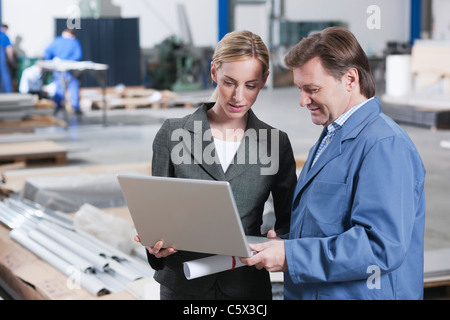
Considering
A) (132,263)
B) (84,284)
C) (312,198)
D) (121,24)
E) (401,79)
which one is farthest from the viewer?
(121,24)

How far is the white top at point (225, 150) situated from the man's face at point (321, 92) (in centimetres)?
23

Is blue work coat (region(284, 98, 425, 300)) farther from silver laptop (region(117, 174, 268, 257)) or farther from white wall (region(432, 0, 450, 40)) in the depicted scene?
white wall (region(432, 0, 450, 40))

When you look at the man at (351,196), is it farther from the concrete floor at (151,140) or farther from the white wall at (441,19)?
the white wall at (441,19)

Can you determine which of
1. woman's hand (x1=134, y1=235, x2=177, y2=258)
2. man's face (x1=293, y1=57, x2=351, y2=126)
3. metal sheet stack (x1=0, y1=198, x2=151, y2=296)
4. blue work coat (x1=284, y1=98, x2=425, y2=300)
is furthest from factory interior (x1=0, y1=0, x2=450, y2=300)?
woman's hand (x1=134, y1=235, x2=177, y2=258)

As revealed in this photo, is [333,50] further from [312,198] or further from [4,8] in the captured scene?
[4,8]

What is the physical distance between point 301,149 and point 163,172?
5577mm

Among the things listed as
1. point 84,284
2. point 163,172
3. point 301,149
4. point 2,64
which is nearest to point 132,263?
point 84,284

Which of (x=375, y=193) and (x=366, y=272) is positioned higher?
(x=375, y=193)

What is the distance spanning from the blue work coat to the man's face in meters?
0.04

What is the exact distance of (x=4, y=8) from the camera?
39.4 feet

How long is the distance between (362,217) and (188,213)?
324mm

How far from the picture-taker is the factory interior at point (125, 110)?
2.90 meters

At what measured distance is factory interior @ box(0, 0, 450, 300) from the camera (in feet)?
9.50
